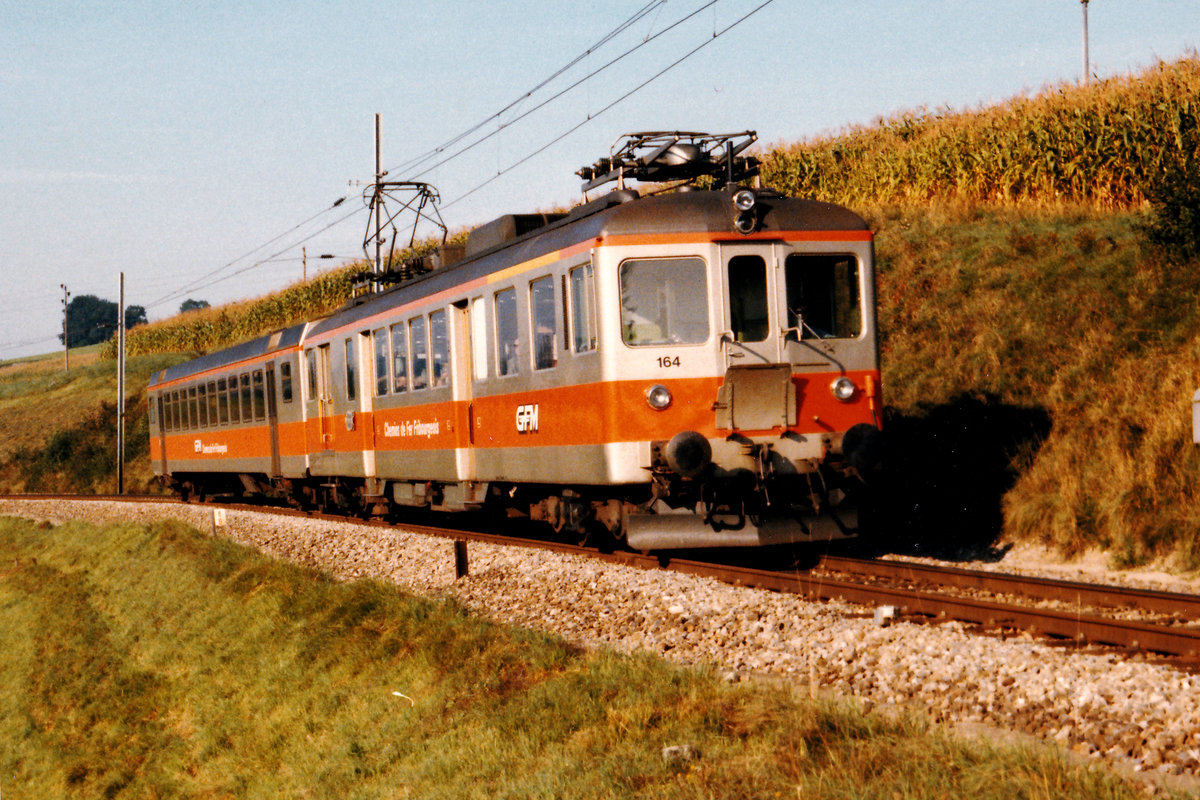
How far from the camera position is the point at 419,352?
15172mm

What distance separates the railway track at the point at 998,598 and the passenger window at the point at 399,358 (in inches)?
165

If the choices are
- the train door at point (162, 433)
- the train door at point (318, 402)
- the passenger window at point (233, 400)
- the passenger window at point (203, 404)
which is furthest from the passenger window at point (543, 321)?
the train door at point (162, 433)

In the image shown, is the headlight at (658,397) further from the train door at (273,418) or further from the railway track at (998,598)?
the train door at (273,418)

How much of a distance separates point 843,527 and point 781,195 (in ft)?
10.3

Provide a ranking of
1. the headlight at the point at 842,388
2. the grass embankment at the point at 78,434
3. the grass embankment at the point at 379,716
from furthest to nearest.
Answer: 1. the grass embankment at the point at 78,434
2. the headlight at the point at 842,388
3. the grass embankment at the point at 379,716

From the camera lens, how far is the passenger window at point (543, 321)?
38.1ft

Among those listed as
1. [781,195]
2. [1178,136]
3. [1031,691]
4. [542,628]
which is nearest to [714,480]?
[542,628]

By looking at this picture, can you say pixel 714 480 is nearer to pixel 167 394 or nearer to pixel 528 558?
pixel 528 558

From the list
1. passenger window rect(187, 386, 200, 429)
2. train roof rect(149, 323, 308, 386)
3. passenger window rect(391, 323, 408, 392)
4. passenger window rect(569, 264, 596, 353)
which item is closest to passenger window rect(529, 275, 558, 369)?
passenger window rect(569, 264, 596, 353)

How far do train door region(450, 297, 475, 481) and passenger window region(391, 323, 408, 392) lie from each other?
6.26ft

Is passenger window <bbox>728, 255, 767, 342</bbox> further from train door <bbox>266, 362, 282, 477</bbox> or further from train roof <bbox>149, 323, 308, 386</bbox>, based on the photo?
train door <bbox>266, 362, 282, 477</bbox>

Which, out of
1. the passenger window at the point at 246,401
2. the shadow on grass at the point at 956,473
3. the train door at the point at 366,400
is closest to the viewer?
the shadow on grass at the point at 956,473

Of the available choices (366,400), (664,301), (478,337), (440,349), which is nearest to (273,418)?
(366,400)

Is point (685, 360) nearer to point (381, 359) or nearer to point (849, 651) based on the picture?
point (849, 651)
